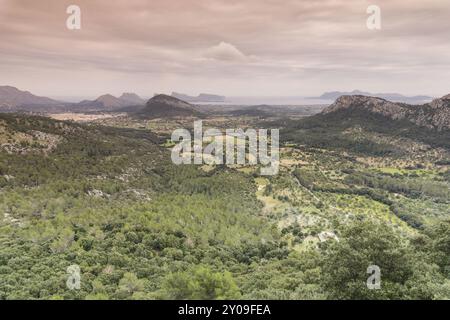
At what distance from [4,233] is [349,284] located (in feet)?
209

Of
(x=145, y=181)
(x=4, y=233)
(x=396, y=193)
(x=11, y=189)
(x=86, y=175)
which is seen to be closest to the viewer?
(x=4, y=233)

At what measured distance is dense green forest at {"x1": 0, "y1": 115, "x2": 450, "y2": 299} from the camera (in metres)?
36.4

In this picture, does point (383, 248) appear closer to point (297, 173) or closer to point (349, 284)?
point (349, 284)

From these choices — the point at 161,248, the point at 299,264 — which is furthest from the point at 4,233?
the point at 299,264

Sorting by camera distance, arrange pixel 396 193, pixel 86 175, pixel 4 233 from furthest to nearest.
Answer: pixel 396 193, pixel 86 175, pixel 4 233

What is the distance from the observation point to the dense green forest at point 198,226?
36.4 metres

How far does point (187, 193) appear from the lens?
399 ft

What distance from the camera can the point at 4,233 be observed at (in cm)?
6625

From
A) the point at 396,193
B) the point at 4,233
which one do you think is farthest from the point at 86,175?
the point at 396,193

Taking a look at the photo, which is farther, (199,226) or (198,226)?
(199,226)

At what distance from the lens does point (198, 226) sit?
85.1m

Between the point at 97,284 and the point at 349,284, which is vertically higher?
the point at 349,284

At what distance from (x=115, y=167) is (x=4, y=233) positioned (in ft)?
233

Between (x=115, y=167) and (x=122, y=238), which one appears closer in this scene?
(x=122, y=238)
